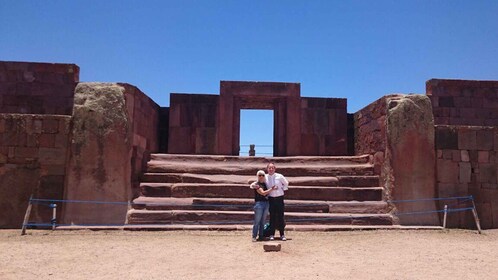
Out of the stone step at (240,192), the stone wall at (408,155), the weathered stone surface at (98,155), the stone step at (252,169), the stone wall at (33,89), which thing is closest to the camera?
the weathered stone surface at (98,155)

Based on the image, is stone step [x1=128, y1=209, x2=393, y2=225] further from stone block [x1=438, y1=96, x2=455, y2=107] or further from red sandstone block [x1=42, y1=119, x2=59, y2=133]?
stone block [x1=438, y1=96, x2=455, y2=107]

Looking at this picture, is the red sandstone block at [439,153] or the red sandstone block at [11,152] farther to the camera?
the red sandstone block at [439,153]

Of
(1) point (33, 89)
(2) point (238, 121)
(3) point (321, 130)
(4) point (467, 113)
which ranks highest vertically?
(1) point (33, 89)

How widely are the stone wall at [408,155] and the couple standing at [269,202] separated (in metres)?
3.07

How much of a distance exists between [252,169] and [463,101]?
7054mm

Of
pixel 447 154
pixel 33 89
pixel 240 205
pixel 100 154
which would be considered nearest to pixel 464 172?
pixel 447 154

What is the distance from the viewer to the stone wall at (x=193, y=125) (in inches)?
504

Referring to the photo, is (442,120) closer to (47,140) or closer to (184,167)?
(184,167)

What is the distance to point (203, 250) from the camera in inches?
243

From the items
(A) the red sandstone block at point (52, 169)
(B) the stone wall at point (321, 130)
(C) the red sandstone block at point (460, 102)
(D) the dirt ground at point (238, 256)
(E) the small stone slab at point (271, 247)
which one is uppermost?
(C) the red sandstone block at point (460, 102)

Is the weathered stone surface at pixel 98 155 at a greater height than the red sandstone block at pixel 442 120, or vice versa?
the red sandstone block at pixel 442 120

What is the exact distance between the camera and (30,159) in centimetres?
859

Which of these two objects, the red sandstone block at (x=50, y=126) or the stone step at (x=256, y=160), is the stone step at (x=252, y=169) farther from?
the red sandstone block at (x=50, y=126)

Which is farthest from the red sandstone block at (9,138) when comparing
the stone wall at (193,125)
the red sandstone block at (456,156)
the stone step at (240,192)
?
the red sandstone block at (456,156)
